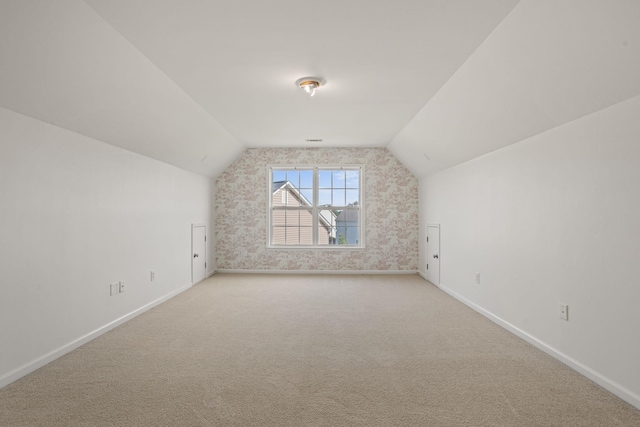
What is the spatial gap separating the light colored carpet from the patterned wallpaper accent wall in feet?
8.28

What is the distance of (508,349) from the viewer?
9.30ft

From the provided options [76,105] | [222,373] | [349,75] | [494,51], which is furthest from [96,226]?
[494,51]

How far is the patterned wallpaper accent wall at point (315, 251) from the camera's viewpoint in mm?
6324

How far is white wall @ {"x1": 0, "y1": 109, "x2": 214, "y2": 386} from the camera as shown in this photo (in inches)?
91.0

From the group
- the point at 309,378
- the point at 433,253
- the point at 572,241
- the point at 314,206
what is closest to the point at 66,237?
the point at 309,378

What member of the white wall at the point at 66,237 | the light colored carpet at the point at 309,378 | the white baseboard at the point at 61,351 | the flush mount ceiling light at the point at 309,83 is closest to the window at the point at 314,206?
the white wall at the point at 66,237

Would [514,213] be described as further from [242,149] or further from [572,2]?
[242,149]

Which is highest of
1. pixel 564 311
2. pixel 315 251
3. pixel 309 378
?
pixel 315 251

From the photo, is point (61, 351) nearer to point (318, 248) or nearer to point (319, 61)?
point (319, 61)

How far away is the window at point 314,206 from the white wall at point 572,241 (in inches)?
111

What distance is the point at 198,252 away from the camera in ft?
18.6

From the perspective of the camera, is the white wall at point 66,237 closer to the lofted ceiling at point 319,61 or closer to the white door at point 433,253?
the lofted ceiling at point 319,61

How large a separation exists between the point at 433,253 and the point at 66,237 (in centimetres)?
476

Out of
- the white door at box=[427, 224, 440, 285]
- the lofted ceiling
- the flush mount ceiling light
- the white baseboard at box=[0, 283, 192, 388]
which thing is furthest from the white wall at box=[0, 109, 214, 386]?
the white door at box=[427, 224, 440, 285]
